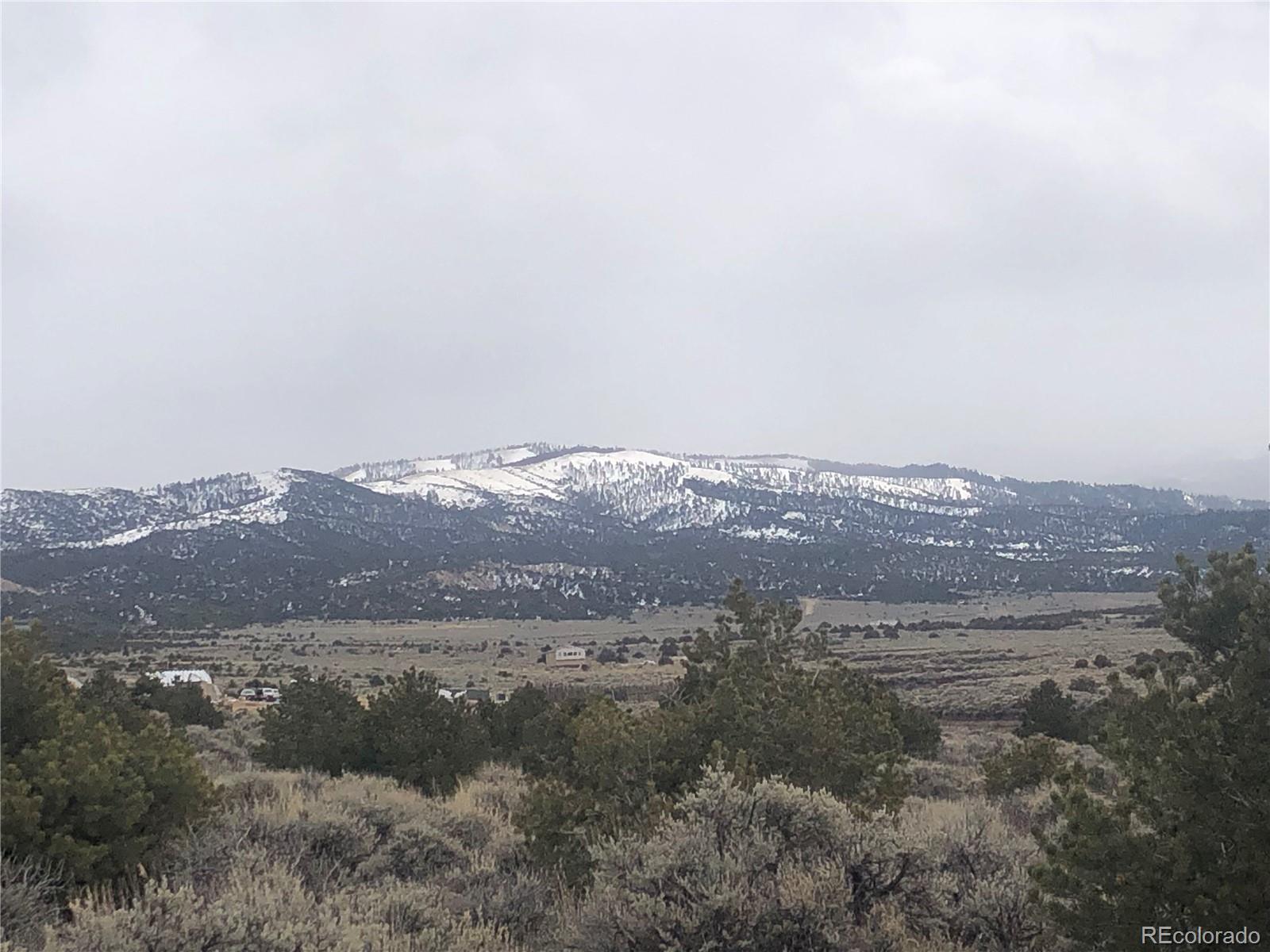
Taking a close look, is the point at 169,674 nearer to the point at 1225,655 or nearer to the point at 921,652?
the point at 921,652

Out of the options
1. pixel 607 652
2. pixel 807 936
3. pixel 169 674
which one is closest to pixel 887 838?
pixel 807 936

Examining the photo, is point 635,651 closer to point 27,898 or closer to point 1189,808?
point 27,898

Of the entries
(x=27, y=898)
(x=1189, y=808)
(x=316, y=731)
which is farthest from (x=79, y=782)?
(x=316, y=731)

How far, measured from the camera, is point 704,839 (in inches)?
202

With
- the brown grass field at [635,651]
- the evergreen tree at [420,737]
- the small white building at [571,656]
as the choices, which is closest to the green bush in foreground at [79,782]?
the evergreen tree at [420,737]

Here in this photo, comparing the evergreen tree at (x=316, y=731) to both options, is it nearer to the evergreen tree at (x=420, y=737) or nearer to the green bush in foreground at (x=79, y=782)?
the evergreen tree at (x=420, y=737)

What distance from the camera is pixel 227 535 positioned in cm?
16438

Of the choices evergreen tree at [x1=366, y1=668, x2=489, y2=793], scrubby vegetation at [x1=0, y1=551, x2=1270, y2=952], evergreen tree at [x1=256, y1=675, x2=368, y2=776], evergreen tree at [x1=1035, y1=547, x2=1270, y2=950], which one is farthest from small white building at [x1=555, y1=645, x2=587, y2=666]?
evergreen tree at [x1=1035, y1=547, x2=1270, y2=950]

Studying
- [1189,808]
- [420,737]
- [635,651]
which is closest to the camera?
[1189,808]

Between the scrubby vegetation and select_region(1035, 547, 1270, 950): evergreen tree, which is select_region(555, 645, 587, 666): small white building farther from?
select_region(1035, 547, 1270, 950): evergreen tree

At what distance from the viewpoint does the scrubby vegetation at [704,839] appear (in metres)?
4.23

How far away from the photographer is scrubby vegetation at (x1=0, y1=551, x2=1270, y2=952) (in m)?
4.23

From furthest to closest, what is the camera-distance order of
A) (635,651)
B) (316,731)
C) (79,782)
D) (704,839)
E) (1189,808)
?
(635,651)
(316,731)
(79,782)
(704,839)
(1189,808)

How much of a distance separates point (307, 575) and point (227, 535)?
3794 cm
